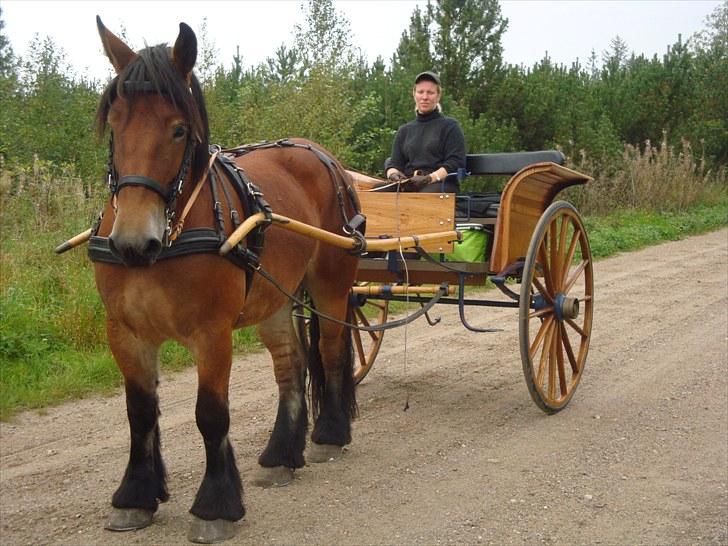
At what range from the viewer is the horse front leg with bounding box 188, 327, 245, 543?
11.5ft

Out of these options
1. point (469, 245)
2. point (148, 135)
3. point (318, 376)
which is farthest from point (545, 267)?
point (148, 135)

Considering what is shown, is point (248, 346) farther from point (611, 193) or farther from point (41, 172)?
point (611, 193)

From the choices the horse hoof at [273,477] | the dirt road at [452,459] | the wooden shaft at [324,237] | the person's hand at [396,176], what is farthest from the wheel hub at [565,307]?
the horse hoof at [273,477]

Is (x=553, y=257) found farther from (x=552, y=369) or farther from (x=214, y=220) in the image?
(x=214, y=220)

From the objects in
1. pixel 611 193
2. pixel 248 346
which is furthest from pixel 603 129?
pixel 248 346

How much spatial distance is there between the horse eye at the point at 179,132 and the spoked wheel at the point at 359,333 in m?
1.73

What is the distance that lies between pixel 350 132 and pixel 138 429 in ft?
29.4

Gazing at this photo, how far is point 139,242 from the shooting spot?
2.95m

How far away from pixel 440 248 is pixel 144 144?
8.19 ft

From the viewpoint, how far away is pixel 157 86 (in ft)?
10.3

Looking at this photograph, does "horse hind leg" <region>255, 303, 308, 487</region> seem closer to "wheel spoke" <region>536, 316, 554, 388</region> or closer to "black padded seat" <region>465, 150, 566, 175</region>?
"wheel spoke" <region>536, 316, 554, 388</region>

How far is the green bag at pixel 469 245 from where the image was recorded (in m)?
5.45

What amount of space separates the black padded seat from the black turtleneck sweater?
242mm

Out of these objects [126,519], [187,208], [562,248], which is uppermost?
[187,208]
